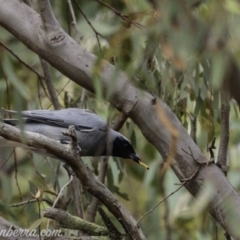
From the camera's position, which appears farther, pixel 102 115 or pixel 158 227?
pixel 102 115

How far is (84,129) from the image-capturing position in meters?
2.69

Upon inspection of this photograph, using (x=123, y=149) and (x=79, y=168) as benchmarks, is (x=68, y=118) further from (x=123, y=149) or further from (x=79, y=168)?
(x=79, y=168)

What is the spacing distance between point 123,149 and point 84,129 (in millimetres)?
173

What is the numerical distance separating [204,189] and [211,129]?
469mm

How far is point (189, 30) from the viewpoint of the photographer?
1201 mm

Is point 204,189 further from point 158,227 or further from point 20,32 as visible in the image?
point 20,32

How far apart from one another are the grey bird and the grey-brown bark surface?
1.68ft

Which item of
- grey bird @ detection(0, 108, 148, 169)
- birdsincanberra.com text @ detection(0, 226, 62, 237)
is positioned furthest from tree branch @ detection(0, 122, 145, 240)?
grey bird @ detection(0, 108, 148, 169)

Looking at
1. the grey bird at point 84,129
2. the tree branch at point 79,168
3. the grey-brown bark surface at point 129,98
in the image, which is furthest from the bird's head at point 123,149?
the tree branch at point 79,168

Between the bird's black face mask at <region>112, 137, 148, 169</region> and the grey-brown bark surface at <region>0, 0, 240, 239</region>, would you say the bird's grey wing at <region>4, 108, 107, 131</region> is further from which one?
the grey-brown bark surface at <region>0, 0, 240, 239</region>

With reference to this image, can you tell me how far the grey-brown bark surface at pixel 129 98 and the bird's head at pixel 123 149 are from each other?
1.85ft

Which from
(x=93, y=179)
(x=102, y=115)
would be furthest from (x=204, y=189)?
(x=102, y=115)

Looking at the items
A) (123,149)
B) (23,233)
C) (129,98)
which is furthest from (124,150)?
(23,233)

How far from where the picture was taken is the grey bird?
2559 mm
